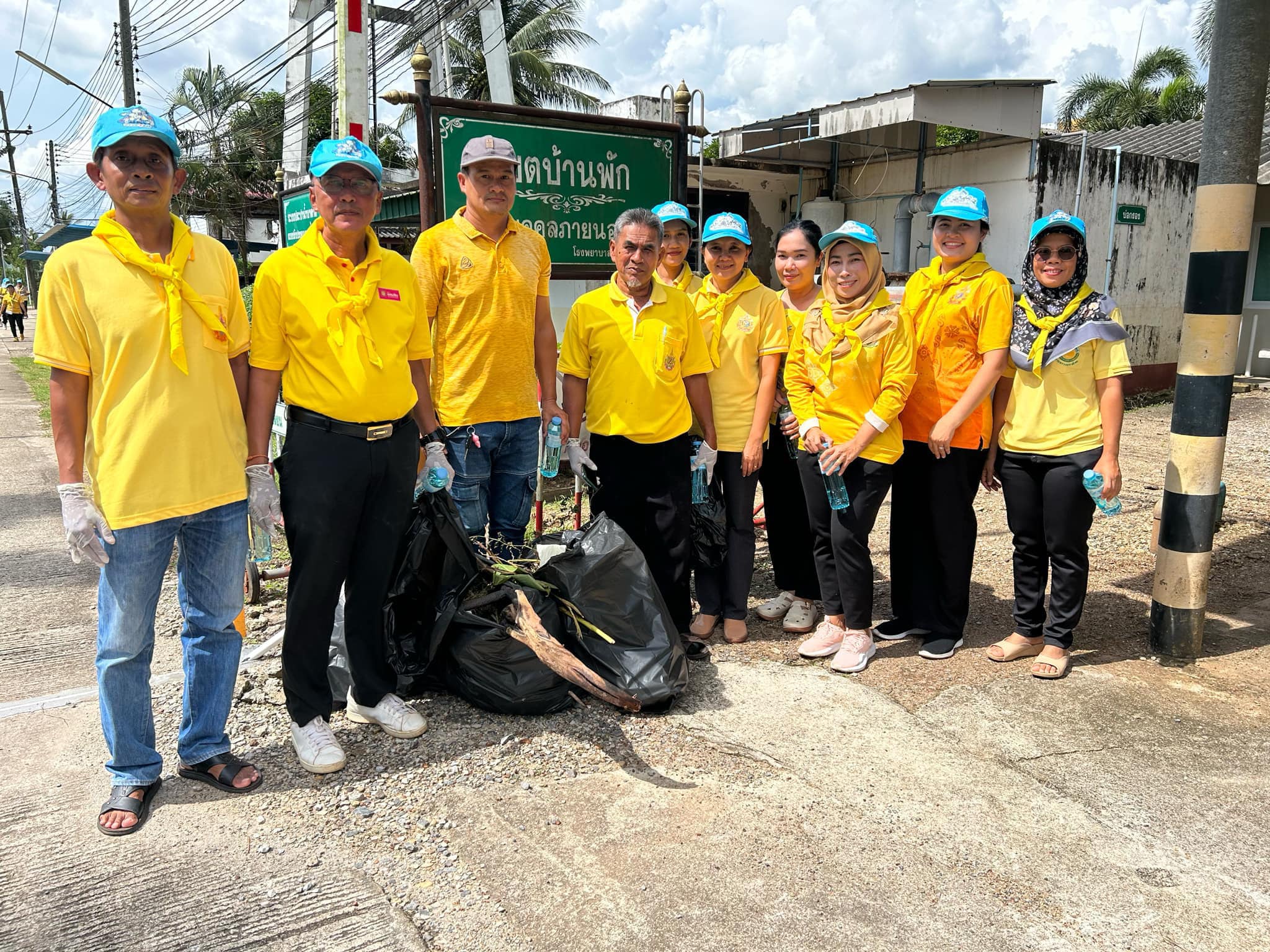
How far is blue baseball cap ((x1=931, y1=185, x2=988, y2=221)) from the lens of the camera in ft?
Result: 12.1

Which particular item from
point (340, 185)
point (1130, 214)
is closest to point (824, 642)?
point (340, 185)

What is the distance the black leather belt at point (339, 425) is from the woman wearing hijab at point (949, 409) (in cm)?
217

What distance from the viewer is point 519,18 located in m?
28.3

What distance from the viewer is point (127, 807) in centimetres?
274

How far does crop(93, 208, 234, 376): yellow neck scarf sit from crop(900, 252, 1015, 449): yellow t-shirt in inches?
105

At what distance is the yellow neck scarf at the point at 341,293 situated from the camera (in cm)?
285

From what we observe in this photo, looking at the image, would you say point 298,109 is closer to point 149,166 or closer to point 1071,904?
point 149,166

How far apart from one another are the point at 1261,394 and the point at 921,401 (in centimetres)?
1115

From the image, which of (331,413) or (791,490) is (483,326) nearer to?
(331,413)

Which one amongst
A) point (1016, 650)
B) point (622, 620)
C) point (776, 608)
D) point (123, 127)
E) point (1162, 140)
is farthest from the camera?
point (1162, 140)

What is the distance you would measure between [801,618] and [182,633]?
2.67 metres

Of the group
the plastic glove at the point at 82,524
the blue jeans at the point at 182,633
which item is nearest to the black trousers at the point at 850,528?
the blue jeans at the point at 182,633

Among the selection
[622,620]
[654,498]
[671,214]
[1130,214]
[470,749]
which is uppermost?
[1130,214]

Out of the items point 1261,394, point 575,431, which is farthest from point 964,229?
point 1261,394
